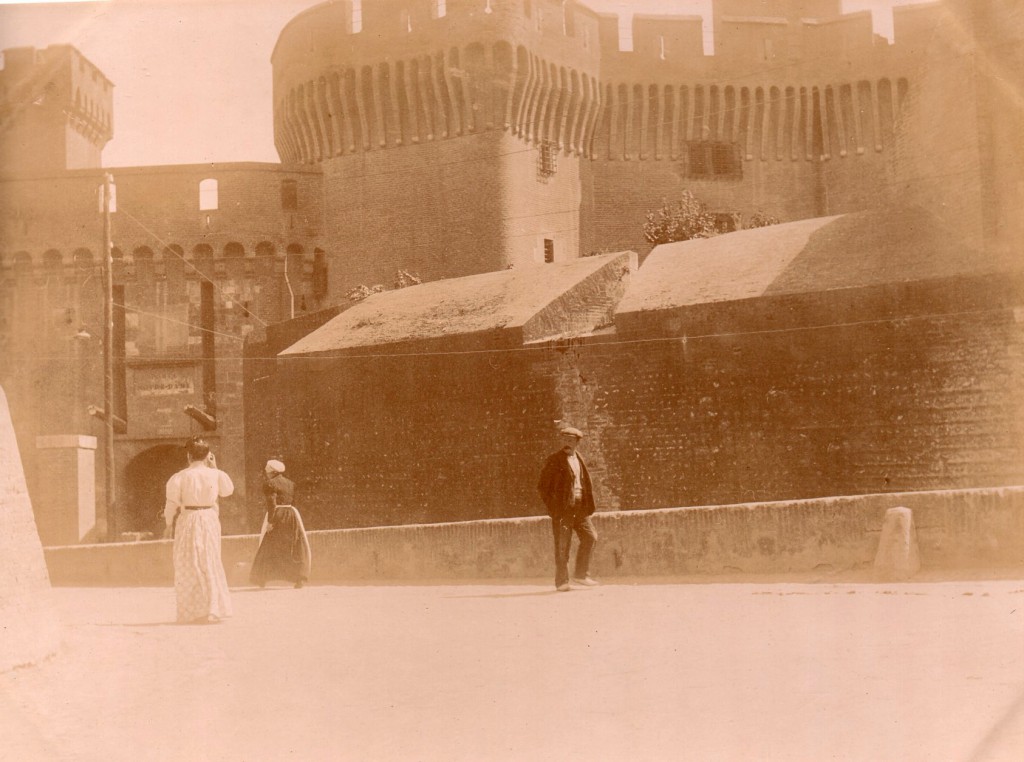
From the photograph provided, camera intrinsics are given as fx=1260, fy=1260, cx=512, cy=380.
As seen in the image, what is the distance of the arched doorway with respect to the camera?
111 ft

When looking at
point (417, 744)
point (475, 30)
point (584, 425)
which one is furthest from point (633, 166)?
point (417, 744)

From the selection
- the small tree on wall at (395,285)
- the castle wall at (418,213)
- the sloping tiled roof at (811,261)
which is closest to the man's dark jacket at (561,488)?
the sloping tiled roof at (811,261)

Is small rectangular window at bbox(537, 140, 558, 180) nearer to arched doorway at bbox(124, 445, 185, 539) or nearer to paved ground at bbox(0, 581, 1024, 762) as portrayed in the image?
arched doorway at bbox(124, 445, 185, 539)

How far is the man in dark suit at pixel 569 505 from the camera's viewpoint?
34.8ft

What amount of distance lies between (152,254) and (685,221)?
14.7 metres

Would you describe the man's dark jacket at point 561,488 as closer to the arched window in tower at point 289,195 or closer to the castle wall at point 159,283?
the castle wall at point 159,283

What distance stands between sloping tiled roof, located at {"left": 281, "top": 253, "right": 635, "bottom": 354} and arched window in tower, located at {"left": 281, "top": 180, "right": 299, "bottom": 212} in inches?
462

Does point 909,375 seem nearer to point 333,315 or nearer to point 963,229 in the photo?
point 963,229

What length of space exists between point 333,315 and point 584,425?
8.19m

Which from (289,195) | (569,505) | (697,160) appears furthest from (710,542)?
(697,160)

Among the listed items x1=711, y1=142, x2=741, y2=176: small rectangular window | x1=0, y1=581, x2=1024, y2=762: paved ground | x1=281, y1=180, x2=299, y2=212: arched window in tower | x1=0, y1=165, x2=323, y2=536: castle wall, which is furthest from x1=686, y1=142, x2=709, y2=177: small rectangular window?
x1=0, y1=581, x2=1024, y2=762: paved ground

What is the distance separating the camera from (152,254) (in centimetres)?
3497

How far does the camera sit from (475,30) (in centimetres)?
3328

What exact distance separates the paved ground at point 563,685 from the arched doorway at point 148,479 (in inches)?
1026
